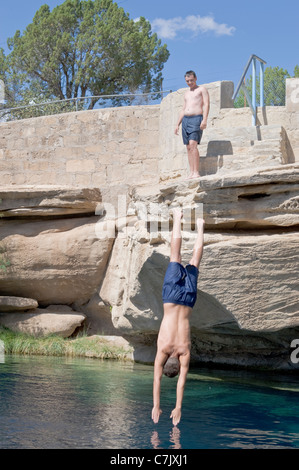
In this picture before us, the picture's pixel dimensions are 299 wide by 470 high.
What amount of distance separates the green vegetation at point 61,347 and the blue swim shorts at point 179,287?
17.3ft

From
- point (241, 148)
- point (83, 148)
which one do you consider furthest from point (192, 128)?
point (83, 148)

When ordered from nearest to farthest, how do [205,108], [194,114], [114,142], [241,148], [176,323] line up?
[176,323]
[205,108]
[194,114]
[241,148]
[114,142]

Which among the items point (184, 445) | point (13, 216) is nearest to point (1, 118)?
point (13, 216)

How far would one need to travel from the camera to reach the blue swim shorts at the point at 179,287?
22.8ft

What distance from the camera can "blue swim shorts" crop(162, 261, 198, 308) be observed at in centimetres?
695

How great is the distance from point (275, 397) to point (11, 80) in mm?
21654

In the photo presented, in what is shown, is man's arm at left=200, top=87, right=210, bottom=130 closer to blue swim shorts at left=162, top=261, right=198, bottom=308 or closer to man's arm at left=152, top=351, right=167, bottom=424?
blue swim shorts at left=162, top=261, right=198, bottom=308

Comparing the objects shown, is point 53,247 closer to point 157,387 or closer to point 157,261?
point 157,261

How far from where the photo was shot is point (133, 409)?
24.3ft

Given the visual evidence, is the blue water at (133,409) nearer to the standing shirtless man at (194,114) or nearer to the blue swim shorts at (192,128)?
the standing shirtless man at (194,114)

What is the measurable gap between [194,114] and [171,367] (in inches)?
200

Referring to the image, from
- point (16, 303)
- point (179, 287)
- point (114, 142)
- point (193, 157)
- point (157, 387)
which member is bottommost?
point (16, 303)

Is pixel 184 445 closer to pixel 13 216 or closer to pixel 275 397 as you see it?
pixel 275 397

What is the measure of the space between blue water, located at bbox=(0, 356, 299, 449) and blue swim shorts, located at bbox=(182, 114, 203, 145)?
3931 mm
